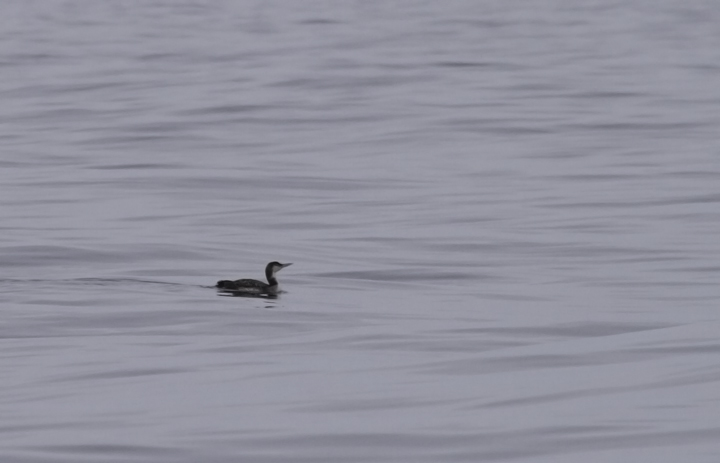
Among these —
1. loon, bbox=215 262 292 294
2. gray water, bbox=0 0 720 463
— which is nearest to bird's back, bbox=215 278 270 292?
loon, bbox=215 262 292 294

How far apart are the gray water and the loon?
20 cm

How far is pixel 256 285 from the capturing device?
16188 mm

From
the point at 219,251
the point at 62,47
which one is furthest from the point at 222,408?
the point at 62,47

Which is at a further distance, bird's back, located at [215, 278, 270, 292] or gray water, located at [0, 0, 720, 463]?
bird's back, located at [215, 278, 270, 292]

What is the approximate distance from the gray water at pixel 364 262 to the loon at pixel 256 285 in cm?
20

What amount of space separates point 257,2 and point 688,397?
74.9 metres

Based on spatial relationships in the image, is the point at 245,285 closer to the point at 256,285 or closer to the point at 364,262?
the point at 256,285

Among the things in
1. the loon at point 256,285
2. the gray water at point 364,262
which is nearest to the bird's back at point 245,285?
the loon at point 256,285

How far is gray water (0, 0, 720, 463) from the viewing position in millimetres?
10406

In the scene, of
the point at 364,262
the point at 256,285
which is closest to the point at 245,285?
the point at 256,285

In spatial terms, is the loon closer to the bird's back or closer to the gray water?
the bird's back

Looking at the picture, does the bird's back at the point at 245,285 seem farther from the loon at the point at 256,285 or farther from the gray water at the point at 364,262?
the gray water at the point at 364,262

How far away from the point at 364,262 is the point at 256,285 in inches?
109

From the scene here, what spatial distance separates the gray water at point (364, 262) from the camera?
10.4 meters
